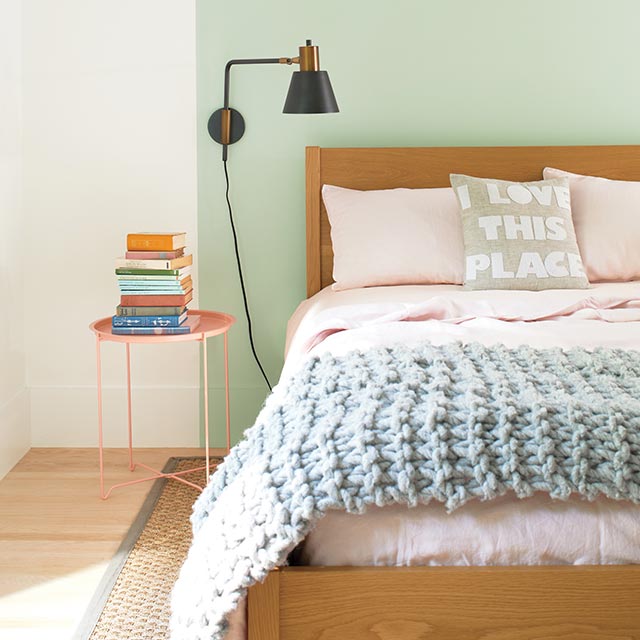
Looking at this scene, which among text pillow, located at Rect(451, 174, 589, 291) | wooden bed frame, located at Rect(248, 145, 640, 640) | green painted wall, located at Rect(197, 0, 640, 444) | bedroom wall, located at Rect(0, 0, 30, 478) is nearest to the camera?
wooden bed frame, located at Rect(248, 145, 640, 640)

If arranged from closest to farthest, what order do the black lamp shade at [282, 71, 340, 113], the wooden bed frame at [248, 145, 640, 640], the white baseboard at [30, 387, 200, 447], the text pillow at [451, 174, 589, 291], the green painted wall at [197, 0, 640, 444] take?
the wooden bed frame at [248, 145, 640, 640] → the text pillow at [451, 174, 589, 291] → the black lamp shade at [282, 71, 340, 113] → the green painted wall at [197, 0, 640, 444] → the white baseboard at [30, 387, 200, 447]

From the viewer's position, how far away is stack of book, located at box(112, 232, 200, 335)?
259cm

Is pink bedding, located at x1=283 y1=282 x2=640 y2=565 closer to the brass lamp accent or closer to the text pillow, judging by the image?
the text pillow

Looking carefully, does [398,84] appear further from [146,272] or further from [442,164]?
[146,272]

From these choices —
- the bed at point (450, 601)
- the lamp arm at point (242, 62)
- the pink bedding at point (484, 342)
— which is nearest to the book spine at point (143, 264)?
the pink bedding at point (484, 342)

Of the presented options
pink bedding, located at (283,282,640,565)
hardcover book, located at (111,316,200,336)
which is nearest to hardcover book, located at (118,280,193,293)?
hardcover book, located at (111,316,200,336)

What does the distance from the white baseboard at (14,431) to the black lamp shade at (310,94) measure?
4.33ft

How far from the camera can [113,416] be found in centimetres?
312

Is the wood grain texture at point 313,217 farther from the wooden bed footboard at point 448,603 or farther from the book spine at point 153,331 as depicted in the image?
the wooden bed footboard at point 448,603

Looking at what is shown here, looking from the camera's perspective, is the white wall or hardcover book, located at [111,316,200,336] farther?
the white wall

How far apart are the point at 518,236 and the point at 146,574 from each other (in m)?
1.36

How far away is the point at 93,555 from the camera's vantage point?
2.26 metres

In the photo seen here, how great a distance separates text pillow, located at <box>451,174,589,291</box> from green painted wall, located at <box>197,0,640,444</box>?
0.44 metres

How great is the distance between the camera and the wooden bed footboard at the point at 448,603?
4.06 ft
